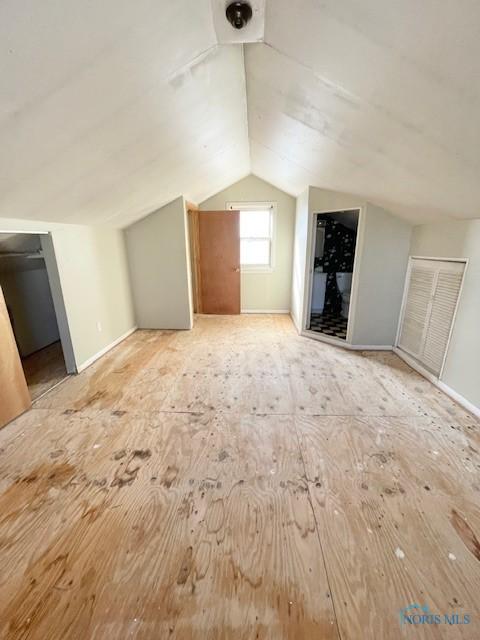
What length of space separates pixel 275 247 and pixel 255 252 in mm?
397

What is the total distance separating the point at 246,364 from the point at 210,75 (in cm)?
250

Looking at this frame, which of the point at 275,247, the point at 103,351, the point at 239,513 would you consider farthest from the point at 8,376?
the point at 275,247

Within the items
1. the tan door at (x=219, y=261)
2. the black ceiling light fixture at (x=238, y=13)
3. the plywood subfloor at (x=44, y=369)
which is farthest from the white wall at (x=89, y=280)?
the black ceiling light fixture at (x=238, y=13)

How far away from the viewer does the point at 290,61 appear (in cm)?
145

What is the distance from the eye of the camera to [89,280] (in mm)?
3084

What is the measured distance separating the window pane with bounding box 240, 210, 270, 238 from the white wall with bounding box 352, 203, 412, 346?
206 centimetres

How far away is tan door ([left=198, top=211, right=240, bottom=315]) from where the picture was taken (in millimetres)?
4570

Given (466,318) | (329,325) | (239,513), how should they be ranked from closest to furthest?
1. (239,513)
2. (466,318)
3. (329,325)

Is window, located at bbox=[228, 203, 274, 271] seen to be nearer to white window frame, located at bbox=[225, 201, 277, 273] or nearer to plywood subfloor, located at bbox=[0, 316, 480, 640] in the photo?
white window frame, located at bbox=[225, 201, 277, 273]

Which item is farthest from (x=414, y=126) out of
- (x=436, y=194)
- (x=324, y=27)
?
(x=436, y=194)

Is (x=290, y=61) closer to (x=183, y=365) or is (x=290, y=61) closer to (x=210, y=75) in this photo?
(x=210, y=75)

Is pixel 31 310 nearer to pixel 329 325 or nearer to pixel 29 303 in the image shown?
pixel 29 303

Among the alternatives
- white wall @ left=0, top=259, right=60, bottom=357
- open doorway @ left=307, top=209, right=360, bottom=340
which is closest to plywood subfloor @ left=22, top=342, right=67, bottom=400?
white wall @ left=0, top=259, right=60, bottom=357

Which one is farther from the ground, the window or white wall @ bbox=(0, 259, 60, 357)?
the window
